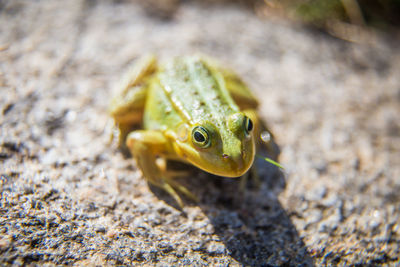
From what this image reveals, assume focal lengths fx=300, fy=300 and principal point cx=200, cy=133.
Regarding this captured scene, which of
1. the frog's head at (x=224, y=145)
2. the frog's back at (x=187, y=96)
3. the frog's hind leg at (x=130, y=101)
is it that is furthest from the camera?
the frog's hind leg at (x=130, y=101)

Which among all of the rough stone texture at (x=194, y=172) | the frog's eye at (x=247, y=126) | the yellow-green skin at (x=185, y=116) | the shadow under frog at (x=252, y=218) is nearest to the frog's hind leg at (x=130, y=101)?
the yellow-green skin at (x=185, y=116)

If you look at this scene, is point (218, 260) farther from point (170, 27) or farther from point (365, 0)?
point (365, 0)

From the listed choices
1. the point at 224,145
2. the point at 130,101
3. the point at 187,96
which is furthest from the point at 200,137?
the point at 130,101

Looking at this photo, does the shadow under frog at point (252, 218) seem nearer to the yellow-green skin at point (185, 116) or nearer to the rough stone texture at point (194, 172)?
the rough stone texture at point (194, 172)

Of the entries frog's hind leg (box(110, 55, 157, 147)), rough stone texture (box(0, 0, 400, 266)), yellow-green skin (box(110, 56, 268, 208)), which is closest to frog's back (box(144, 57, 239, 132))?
yellow-green skin (box(110, 56, 268, 208))

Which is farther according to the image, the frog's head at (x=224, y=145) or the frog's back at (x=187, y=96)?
the frog's back at (x=187, y=96)

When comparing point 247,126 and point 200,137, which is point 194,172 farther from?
point 247,126

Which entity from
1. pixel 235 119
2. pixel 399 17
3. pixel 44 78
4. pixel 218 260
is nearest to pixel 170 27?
pixel 44 78

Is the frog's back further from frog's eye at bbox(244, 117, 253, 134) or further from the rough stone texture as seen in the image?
the rough stone texture
